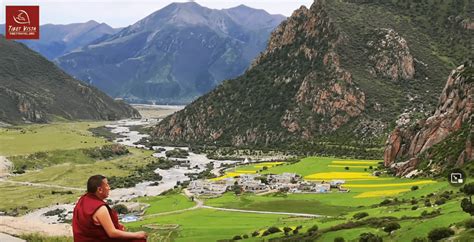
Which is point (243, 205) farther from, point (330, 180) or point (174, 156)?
point (174, 156)

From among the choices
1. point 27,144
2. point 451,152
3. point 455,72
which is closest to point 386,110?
point 455,72

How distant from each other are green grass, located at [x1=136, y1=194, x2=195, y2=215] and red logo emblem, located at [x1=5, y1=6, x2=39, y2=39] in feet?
106

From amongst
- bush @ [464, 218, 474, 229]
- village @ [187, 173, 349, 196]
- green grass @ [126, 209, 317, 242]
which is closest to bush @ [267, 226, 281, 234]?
green grass @ [126, 209, 317, 242]

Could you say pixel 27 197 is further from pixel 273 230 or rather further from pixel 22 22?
pixel 273 230

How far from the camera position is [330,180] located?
331 ft

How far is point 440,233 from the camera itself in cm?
3459

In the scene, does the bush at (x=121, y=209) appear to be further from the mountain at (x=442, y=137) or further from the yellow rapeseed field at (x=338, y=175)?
the mountain at (x=442, y=137)

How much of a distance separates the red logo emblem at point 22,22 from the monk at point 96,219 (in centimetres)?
5537

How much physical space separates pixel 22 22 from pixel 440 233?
53.4m

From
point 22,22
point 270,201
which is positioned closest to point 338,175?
point 270,201

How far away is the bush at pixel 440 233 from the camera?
3419cm

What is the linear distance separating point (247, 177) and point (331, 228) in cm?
6197

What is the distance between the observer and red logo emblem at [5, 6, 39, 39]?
64.6m

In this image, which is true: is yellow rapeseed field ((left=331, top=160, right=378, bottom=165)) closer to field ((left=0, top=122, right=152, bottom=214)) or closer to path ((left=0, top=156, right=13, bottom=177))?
field ((left=0, top=122, right=152, bottom=214))
